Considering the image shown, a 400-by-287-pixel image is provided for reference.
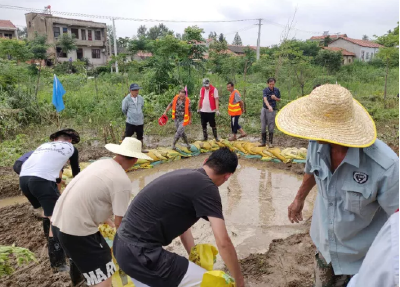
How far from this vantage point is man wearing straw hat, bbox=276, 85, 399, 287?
5.22ft

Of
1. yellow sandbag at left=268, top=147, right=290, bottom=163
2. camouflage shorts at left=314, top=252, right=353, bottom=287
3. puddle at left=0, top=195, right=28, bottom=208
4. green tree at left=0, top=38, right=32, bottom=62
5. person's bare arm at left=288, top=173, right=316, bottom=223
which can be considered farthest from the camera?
green tree at left=0, top=38, right=32, bottom=62

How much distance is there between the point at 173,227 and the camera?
189cm

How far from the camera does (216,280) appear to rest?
1842mm

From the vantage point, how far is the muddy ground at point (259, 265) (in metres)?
2.88

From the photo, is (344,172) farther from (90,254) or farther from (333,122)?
(90,254)

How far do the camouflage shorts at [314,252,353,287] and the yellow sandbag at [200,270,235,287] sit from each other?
62 cm

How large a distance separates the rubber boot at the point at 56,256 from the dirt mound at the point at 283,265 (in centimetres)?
175

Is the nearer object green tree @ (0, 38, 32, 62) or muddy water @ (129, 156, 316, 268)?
muddy water @ (129, 156, 316, 268)

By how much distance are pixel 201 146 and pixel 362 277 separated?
240 inches

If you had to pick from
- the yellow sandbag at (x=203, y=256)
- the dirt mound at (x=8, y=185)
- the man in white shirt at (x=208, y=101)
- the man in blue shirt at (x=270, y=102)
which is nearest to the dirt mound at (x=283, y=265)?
the yellow sandbag at (x=203, y=256)

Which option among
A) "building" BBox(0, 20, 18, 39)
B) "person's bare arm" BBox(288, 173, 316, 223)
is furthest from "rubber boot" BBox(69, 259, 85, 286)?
"building" BBox(0, 20, 18, 39)

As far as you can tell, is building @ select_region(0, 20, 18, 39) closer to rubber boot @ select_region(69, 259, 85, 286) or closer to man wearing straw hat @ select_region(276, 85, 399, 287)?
rubber boot @ select_region(69, 259, 85, 286)

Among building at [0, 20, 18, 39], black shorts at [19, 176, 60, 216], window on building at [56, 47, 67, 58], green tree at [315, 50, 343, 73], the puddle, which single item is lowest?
the puddle

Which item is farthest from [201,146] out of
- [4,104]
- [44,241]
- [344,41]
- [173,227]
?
[344,41]
